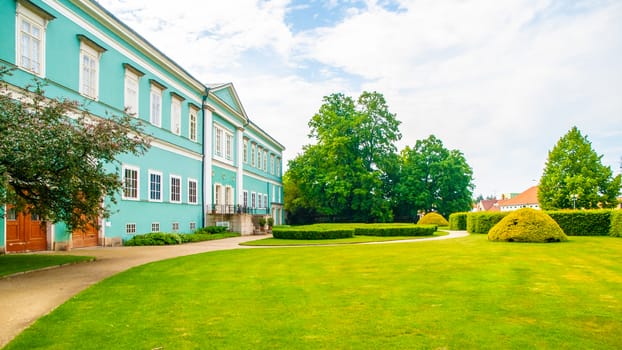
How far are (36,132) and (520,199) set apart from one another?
97611 mm

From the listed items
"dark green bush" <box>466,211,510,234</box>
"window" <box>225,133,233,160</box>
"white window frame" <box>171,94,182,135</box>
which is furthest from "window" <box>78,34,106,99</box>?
"dark green bush" <box>466,211,510,234</box>

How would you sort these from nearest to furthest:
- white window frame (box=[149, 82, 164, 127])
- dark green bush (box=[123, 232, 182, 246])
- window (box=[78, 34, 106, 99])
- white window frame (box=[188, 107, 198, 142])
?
window (box=[78, 34, 106, 99]) < dark green bush (box=[123, 232, 182, 246]) < white window frame (box=[149, 82, 164, 127]) < white window frame (box=[188, 107, 198, 142])

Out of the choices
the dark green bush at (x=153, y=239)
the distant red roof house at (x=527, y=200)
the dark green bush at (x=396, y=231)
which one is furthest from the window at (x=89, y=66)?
the distant red roof house at (x=527, y=200)

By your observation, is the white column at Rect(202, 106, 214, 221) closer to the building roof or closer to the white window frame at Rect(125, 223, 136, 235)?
the white window frame at Rect(125, 223, 136, 235)

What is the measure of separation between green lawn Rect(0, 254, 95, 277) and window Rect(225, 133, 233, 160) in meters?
20.3

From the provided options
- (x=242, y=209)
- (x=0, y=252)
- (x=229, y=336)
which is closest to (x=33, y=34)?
(x=0, y=252)

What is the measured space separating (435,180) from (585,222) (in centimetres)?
2444

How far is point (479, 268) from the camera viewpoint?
1061 centimetres

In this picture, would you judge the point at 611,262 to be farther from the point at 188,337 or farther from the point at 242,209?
the point at 242,209

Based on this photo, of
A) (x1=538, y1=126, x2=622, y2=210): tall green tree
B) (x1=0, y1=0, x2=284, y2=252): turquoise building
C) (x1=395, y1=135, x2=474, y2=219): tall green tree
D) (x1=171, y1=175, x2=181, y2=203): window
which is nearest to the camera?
(x1=0, y1=0, x2=284, y2=252): turquoise building

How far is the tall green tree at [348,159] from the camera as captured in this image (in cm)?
4447

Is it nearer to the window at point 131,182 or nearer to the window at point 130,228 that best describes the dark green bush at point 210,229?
the window at point 130,228

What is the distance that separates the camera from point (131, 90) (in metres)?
21.7

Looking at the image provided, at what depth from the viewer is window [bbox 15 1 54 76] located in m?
14.9
